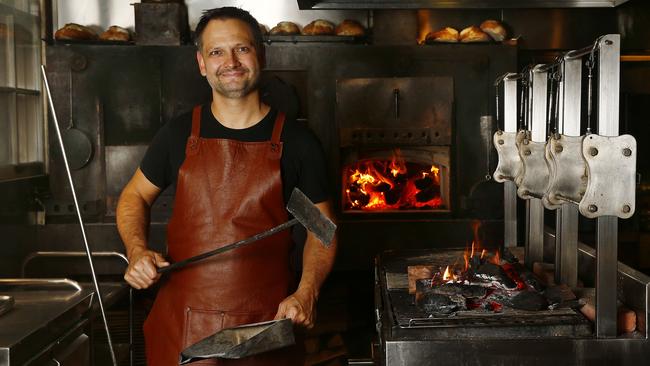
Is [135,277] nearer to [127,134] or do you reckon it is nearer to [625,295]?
[625,295]

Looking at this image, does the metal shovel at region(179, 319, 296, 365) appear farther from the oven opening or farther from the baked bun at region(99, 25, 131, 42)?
the baked bun at region(99, 25, 131, 42)

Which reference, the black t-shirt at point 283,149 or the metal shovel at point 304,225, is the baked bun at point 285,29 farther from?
the metal shovel at point 304,225

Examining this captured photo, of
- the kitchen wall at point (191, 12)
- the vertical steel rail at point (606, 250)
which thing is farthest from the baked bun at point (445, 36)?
the vertical steel rail at point (606, 250)

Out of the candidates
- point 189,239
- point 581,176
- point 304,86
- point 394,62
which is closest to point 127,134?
point 304,86

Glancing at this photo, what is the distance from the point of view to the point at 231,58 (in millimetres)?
2672

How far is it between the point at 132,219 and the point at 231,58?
75 centimetres

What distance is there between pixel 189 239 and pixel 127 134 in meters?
2.77

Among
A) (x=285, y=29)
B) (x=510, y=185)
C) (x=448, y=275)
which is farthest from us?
(x=285, y=29)

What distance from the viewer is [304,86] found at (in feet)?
17.5

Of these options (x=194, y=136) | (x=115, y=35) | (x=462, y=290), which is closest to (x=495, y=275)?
(x=462, y=290)

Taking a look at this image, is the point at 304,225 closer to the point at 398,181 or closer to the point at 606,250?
the point at 606,250

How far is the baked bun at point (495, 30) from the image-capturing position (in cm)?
548

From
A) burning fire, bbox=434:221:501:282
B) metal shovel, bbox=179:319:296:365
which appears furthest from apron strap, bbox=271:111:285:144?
burning fire, bbox=434:221:501:282

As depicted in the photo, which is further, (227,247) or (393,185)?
(393,185)
